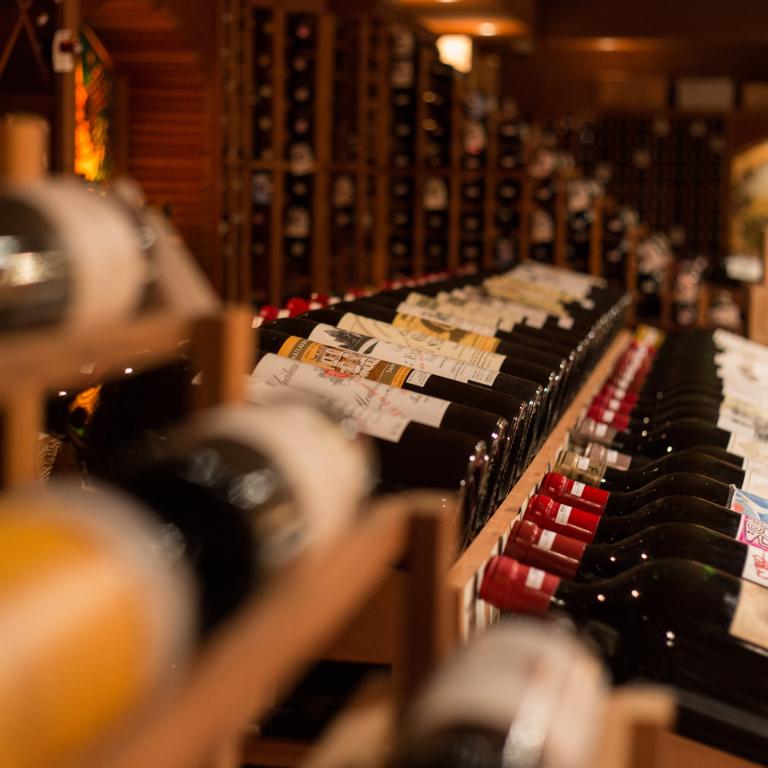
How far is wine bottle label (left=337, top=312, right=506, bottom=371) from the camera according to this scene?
173 cm

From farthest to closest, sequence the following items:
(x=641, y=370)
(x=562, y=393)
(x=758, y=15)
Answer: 1. (x=758, y=15)
2. (x=641, y=370)
3. (x=562, y=393)

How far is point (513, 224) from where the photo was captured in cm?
641

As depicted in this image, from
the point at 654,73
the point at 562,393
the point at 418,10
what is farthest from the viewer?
the point at 654,73

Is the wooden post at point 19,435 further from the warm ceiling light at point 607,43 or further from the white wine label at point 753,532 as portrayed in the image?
the warm ceiling light at point 607,43

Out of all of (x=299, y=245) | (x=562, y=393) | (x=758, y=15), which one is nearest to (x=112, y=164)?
(x=299, y=245)

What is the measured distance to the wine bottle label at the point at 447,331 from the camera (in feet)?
6.26

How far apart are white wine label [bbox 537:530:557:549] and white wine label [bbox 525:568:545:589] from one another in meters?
0.18

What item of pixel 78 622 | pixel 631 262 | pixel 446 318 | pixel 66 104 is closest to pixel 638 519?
pixel 446 318

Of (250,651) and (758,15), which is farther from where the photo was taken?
(758,15)

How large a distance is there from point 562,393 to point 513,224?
14.2ft

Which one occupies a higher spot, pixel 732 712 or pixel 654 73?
pixel 654 73

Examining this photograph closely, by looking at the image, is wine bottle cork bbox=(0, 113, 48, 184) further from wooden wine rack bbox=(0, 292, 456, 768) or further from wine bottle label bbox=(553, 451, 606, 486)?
wine bottle label bbox=(553, 451, 606, 486)

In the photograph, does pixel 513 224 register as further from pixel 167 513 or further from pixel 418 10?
pixel 167 513

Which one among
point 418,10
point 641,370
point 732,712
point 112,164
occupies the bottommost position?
point 732,712
